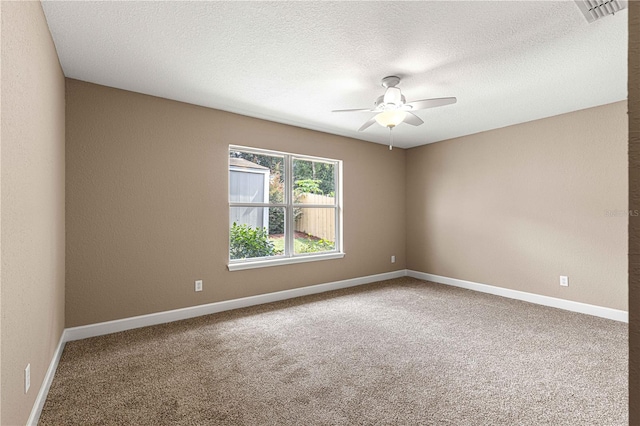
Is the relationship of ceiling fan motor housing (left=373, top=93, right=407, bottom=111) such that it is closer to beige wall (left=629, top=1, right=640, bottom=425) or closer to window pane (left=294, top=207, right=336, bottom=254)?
window pane (left=294, top=207, right=336, bottom=254)

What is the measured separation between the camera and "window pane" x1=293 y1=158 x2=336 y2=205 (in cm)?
477

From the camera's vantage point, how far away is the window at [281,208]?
416cm

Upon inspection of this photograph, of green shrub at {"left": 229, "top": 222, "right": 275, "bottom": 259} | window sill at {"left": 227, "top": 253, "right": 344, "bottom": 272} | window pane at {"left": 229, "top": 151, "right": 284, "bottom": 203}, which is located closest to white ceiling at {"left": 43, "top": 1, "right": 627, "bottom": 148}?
window pane at {"left": 229, "top": 151, "right": 284, "bottom": 203}

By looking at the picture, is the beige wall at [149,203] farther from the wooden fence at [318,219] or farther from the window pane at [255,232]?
the wooden fence at [318,219]

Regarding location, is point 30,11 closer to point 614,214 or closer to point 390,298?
point 390,298

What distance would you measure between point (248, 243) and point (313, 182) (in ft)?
4.57

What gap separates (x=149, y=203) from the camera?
343 cm

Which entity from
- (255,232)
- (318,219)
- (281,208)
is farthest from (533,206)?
(255,232)

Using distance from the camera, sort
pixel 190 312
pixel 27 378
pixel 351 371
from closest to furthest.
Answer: pixel 27 378
pixel 351 371
pixel 190 312

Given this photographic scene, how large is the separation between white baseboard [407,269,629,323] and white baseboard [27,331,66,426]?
496cm

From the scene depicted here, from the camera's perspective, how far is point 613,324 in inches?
136

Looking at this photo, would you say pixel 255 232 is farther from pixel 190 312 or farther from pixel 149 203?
pixel 149 203

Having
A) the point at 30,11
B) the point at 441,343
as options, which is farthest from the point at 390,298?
the point at 30,11

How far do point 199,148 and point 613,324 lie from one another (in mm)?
4906
